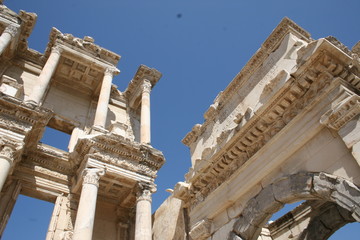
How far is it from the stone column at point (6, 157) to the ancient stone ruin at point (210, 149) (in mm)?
30

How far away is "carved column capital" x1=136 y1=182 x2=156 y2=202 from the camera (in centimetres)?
1046

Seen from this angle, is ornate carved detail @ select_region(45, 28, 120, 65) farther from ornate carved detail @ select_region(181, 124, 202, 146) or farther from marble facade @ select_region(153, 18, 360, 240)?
Answer: marble facade @ select_region(153, 18, 360, 240)

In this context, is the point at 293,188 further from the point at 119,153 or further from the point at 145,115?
the point at 145,115

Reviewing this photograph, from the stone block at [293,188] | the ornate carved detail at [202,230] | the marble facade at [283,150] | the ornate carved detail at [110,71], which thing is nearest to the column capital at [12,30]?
the ornate carved detail at [110,71]

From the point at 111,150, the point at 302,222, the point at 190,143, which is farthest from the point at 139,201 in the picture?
the point at 302,222

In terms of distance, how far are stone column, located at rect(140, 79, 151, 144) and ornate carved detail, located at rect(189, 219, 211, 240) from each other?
575 centimetres

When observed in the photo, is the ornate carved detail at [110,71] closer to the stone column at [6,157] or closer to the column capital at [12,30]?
the column capital at [12,30]

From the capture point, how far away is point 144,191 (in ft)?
34.8

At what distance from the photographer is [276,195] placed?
563 centimetres

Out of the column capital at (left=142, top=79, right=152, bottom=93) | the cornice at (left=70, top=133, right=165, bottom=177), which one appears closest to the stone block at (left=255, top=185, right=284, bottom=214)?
the cornice at (left=70, top=133, right=165, bottom=177)

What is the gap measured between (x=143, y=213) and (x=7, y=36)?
29.8ft

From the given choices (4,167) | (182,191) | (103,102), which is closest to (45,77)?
(103,102)

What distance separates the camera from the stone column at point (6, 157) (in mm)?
8630

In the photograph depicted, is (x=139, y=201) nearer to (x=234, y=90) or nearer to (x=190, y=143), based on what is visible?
(x=190, y=143)
